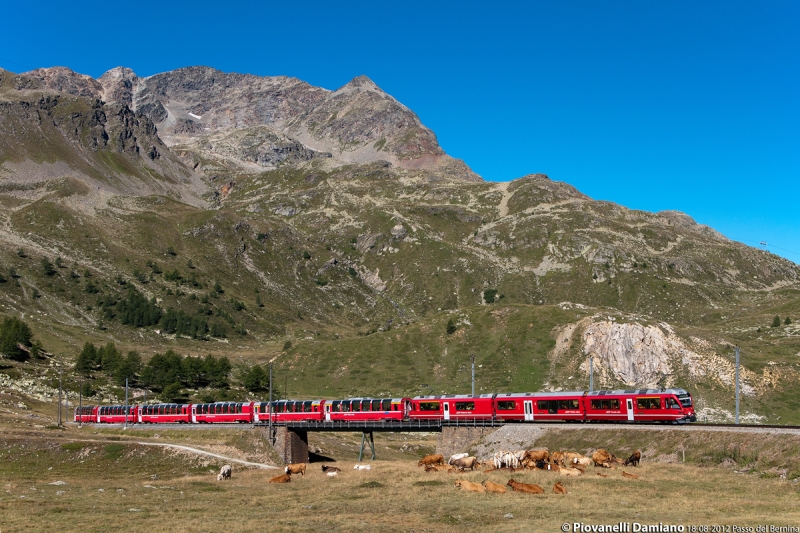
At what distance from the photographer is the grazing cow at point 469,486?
133 ft

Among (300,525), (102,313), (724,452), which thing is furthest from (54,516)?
(102,313)

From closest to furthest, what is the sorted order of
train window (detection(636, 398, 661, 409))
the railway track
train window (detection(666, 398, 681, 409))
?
1. the railway track
2. train window (detection(666, 398, 681, 409))
3. train window (detection(636, 398, 661, 409))

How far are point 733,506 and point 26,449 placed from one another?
66.7 meters

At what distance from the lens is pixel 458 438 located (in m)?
70.9

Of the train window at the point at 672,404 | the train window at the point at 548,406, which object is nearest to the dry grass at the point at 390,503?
the train window at the point at 672,404

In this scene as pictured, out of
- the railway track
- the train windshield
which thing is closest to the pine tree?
the railway track

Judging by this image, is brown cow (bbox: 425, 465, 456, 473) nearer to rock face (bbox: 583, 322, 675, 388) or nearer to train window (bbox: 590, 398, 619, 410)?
train window (bbox: 590, 398, 619, 410)

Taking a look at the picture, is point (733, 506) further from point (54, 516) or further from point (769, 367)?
point (769, 367)

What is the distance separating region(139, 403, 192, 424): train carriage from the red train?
0.49 feet

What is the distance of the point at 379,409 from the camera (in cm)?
8031

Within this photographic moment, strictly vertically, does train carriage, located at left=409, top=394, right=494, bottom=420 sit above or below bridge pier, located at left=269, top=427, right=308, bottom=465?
above

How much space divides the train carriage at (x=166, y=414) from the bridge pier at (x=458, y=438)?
45.3 meters

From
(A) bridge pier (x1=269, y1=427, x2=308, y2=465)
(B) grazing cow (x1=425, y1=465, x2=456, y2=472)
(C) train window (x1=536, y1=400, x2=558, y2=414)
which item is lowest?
(A) bridge pier (x1=269, y1=427, x2=308, y2=465)

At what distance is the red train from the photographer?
215ft
